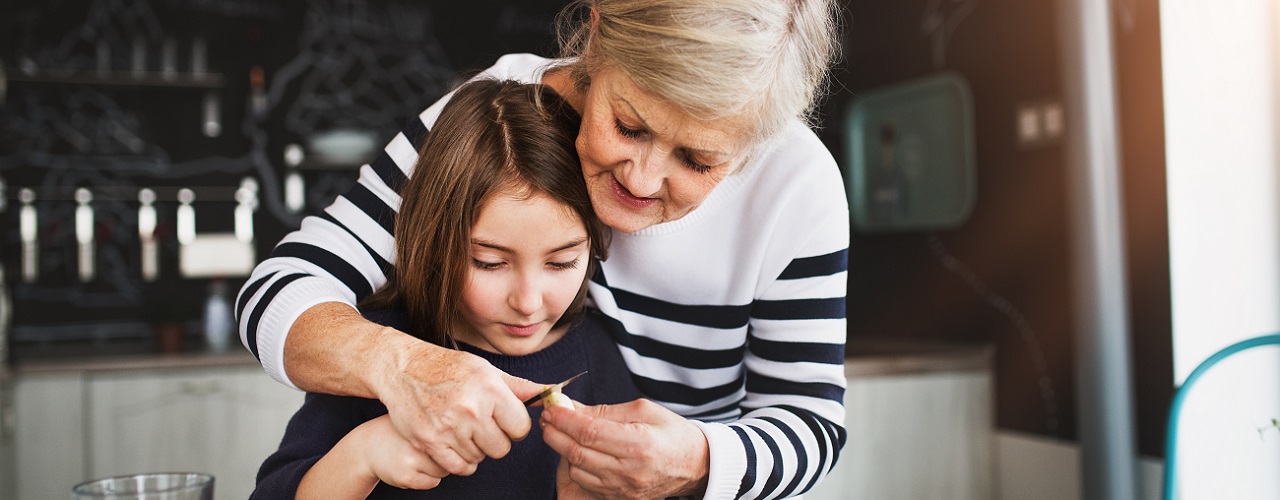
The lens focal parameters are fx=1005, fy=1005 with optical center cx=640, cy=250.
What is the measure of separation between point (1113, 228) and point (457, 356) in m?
1.83

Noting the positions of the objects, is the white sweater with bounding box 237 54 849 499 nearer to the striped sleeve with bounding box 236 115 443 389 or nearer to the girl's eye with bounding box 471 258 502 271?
the striped sleeve with bounding box 236 115 443 389

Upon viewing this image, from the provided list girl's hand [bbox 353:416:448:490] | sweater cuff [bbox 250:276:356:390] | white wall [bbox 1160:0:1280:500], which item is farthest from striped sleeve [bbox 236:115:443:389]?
white wall [bbox 1160:0:1280:500]

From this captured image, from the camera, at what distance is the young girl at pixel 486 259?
0.95 meters

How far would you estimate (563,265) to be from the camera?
3.29 feet

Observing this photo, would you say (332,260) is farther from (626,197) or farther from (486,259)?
(626,197)

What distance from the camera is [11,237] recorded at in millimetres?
3488

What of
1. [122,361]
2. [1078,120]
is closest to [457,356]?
[1078,120]

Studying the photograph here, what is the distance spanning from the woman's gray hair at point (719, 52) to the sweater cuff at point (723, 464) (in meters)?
0.28

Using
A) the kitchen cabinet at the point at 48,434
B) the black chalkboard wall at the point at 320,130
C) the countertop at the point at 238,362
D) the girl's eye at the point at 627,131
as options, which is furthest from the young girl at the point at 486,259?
the kitchen cabinet at the point at 48,434

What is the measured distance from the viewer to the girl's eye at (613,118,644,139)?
891 mm

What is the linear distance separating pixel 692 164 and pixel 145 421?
2461mm

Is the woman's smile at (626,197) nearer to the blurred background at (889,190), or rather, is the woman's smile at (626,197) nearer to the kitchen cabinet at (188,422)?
the blurred background at (889,190)

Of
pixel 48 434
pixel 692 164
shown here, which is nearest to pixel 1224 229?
pixel 692 164

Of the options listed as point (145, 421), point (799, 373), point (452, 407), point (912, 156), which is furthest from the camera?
point (912, 156)
